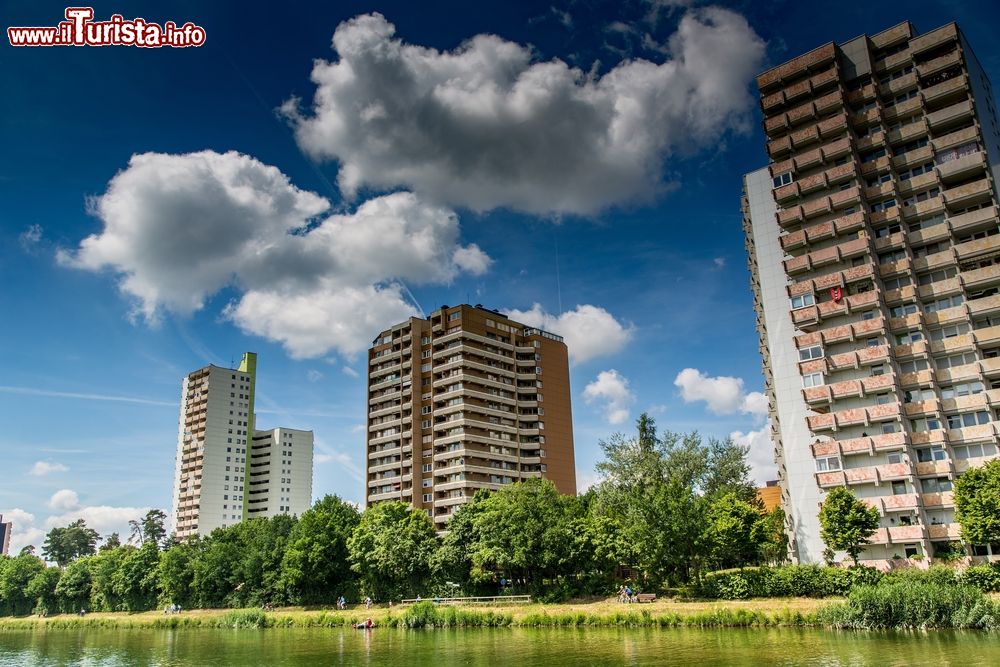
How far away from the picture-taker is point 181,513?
199750mm

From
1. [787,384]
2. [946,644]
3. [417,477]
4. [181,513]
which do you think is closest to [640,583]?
[787,384]

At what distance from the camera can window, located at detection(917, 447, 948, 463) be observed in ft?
236

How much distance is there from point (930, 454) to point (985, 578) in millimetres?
19851

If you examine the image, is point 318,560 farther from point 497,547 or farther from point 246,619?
point 497,547

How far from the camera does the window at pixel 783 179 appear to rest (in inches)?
3509

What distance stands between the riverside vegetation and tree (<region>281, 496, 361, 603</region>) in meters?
0.19

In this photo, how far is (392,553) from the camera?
291 ft

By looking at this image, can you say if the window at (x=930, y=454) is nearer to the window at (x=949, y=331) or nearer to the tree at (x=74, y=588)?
the window at (x=949, y=331)

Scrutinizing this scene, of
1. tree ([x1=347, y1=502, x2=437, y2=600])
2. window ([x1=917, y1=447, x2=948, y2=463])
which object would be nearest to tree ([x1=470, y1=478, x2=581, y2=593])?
tree ([x1=347, y1=502, x2=437, y2=600])

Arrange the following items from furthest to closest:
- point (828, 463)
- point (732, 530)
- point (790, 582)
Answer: point (828, 463), point (732, 530), point (790, 582)

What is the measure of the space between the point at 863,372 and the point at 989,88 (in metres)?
43.0

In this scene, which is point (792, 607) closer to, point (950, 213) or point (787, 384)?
point (787, 384)

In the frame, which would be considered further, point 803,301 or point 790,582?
point 803,301

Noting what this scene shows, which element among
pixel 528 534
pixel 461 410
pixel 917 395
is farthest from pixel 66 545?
pixel 917 395
